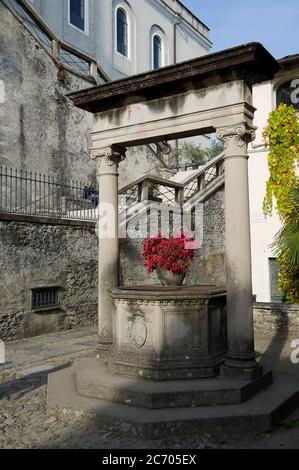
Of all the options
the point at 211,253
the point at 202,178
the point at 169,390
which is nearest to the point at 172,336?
the point at 169,390

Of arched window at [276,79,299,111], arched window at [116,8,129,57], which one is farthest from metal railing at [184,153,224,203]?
arched window at [116,8,129,57]

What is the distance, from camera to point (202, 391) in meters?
5.01

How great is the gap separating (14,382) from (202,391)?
3176mm

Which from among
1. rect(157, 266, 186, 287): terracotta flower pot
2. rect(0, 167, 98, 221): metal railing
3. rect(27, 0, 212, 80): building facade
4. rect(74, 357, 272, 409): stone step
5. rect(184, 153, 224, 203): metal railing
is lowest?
rect(74, 357, 272, 409): stone step

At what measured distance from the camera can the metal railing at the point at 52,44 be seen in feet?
50.1

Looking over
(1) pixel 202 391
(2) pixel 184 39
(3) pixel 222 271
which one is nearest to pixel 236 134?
(1) pixel 202 391

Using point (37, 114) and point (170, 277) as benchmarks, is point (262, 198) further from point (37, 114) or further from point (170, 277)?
point (170, 277)

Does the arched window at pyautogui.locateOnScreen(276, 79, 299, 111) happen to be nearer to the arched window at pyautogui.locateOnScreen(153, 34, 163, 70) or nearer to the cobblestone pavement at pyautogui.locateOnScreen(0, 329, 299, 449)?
the cobblestone pavement at pyautogui.locateOnScreen(0, 329, 299, 449)

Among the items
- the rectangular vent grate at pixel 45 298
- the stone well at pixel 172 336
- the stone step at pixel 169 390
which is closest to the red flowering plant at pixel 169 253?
the stone well at pixel 172 336

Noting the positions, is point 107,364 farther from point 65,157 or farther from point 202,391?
point 65,157

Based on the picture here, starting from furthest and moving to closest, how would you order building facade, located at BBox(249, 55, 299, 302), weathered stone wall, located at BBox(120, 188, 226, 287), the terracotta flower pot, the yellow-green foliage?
1. weathered stone wall, located at BBox(120, 188, 226, 287)
2. building facade, located at BBox(249, 55, 299, 302)
3. the yellow-green foliage
4. the terracotta flower pot

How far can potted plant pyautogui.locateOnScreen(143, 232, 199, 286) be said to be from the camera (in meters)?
6.29

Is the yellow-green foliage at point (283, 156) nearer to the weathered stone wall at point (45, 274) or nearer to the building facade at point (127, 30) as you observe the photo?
the weathered stone wall at point (45, 274)

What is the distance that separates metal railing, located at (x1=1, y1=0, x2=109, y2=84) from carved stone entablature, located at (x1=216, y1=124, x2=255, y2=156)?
1068cm
